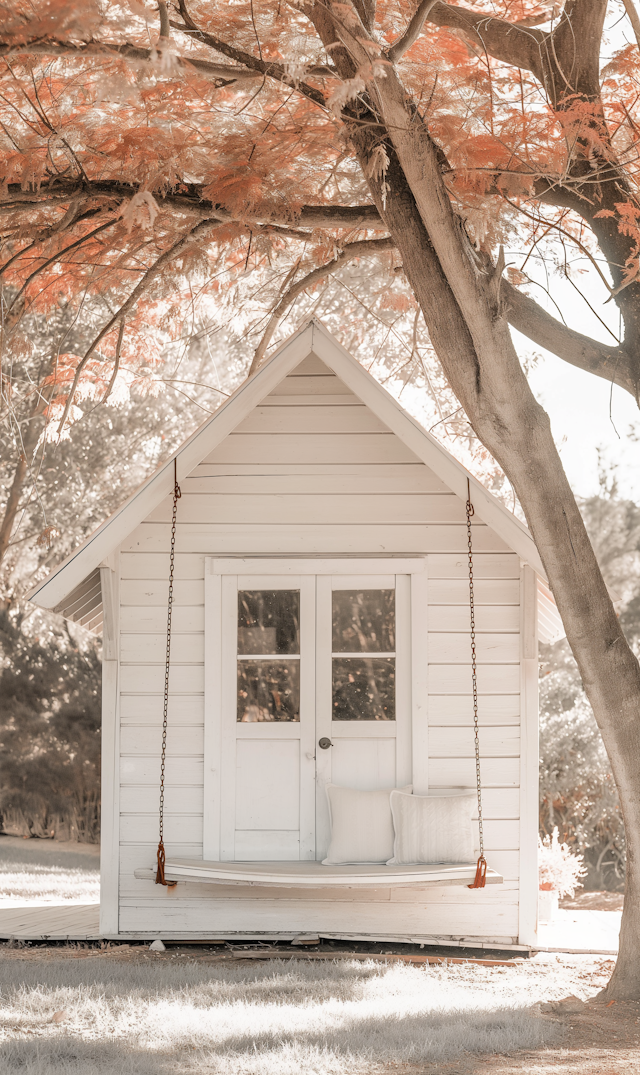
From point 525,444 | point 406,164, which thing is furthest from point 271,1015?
point 406,164

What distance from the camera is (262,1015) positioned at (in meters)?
4.64

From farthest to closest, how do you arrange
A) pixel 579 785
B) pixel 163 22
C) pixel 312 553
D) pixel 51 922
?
pixel 579 785 < pixel 51 922 < pixel 312 553 < pixel 163 22

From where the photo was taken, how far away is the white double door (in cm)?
661

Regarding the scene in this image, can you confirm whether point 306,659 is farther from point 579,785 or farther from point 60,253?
point 579,785

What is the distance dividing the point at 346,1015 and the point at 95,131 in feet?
16.6

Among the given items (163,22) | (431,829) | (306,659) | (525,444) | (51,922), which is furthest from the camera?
(51,922)

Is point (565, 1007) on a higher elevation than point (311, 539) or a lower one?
lower

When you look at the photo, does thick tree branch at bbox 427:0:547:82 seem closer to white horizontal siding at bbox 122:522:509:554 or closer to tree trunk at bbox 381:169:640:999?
tree trunk at bbox 381:169:640:999

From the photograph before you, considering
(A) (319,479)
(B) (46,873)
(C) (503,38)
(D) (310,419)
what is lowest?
(B) (46,873)

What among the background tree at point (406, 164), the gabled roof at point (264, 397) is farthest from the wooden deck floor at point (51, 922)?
the background tree at point (406, 164)

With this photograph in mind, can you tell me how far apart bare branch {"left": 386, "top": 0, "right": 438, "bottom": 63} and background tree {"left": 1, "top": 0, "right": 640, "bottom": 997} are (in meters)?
0.02

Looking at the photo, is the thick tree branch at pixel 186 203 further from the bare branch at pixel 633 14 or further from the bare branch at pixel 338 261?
the bare branch at pixel 633 14

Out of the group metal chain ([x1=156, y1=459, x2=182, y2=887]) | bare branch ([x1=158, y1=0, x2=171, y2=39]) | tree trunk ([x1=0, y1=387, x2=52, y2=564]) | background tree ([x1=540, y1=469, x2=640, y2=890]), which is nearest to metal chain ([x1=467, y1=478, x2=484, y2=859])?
metal chain ([x1=156, y1=459, x2=182, y2=887])

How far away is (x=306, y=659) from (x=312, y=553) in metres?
0.72
